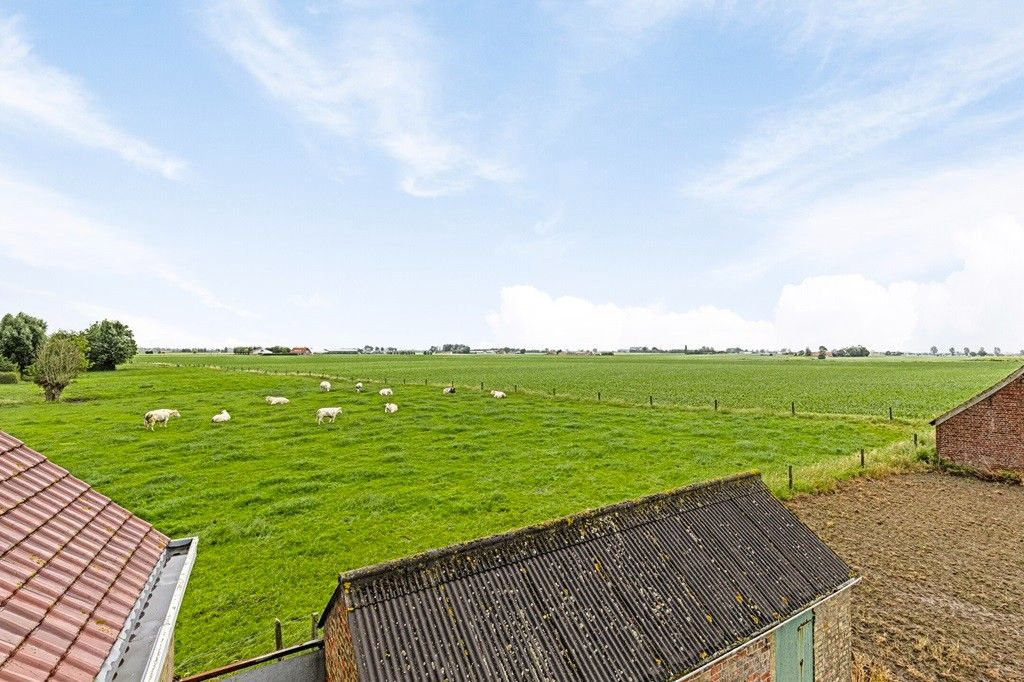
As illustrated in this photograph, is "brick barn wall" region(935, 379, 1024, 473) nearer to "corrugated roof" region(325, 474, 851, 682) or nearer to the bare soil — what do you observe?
the bare soil

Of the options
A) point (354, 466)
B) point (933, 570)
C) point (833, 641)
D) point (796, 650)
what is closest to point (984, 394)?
point (933, 570)

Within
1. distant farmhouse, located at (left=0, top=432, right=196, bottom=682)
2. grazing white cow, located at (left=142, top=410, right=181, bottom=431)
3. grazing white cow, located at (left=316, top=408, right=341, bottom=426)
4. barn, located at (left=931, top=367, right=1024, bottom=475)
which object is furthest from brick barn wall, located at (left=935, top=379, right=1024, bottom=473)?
grazing white cow, located at (left=142, top=410, right=181, bottom=431)

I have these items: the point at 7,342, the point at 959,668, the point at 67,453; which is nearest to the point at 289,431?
the point at 67,453

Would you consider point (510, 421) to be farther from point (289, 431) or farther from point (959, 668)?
point (959, 668)

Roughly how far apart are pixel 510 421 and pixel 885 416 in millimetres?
29465

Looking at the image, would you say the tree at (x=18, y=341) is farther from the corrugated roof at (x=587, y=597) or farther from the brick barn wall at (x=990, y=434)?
the brick barn wall at (x=990, y=434)

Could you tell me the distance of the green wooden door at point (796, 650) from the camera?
8.19 m

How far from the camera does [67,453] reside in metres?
24.5

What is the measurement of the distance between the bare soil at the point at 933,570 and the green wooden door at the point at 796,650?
6.24ft

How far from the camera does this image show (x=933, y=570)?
44.0 ft

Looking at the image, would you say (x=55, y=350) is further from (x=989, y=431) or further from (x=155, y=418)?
(x=989, y=431)

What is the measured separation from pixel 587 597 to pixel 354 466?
18.7m

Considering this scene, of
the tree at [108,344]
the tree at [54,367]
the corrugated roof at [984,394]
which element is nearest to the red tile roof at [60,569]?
the corrugated roof at [984,394]

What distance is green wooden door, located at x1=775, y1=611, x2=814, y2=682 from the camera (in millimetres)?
8188
